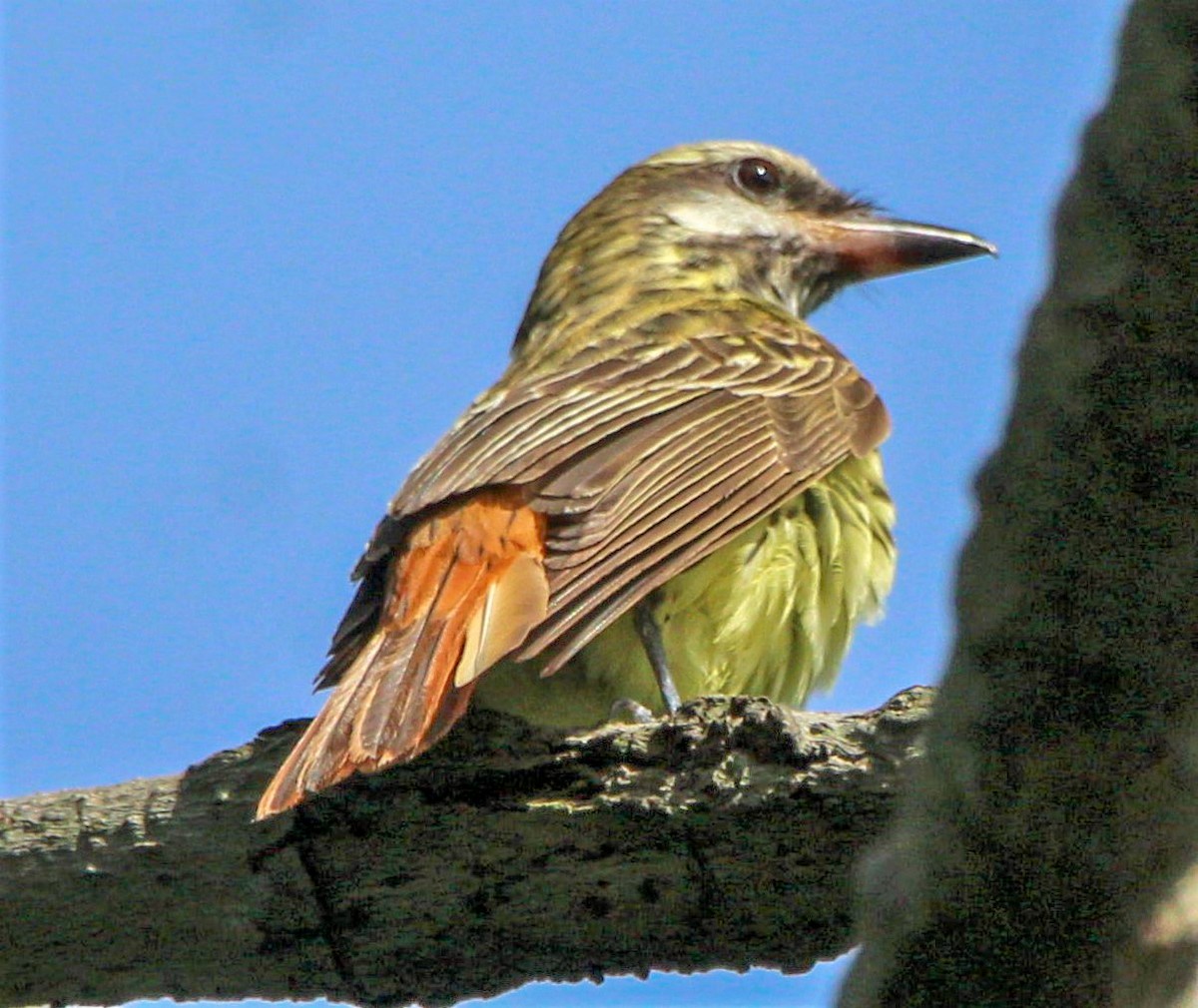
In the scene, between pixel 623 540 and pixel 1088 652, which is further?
pixel 623 540

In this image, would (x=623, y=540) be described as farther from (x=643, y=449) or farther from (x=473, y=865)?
(x=473, y=865)

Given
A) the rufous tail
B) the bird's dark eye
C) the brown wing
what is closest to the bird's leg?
the brown wing

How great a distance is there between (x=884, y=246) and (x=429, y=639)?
11.3ft

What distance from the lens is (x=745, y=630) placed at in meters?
5.26

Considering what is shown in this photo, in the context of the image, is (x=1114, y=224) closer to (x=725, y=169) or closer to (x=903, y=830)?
(x=903, y=830)

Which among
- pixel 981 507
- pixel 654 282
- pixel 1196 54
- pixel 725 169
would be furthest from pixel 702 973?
pixel 725 169

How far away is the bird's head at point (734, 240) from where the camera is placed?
7.35m

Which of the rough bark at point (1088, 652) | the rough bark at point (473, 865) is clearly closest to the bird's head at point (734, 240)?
the rough bark at point (473, 865)

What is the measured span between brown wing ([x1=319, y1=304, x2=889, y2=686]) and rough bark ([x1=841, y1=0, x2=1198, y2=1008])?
266 cm

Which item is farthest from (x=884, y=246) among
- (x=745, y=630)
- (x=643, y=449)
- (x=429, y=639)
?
(x=429, y=639)

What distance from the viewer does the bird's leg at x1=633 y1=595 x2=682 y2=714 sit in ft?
16.4

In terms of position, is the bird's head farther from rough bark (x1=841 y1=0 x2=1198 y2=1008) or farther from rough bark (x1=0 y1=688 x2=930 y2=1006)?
rough bark (x1=841 y1=0 x2=1198 y2=1008)

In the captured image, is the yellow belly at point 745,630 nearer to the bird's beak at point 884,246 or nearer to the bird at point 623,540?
the bird at point 623,540

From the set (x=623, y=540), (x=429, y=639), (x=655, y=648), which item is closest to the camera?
(x=429, y=639)
